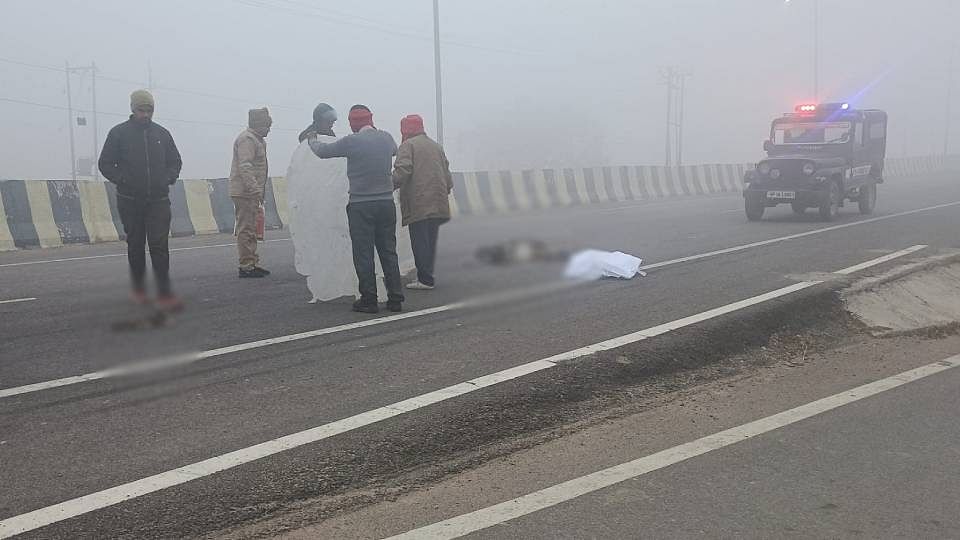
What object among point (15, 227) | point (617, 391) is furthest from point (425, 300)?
point (15, 227)

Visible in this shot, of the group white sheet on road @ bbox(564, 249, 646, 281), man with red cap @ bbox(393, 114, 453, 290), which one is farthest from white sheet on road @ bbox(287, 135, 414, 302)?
white sheet on road @ bbox(564, 249, 646, 281)

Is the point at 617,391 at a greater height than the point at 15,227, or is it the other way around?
the point at 15,227

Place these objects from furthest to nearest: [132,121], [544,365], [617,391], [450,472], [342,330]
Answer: [132,121] < [342,330] < [544,365] < [617,391] < [450,472]

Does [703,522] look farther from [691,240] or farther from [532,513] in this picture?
[691,240]

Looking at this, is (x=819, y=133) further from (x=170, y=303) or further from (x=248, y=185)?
(x=170, y=303)

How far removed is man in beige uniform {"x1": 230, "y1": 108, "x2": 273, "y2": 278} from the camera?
9742mm

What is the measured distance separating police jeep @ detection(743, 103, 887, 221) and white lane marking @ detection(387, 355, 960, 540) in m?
11.6

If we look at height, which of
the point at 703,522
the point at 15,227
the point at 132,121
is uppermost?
the point at 132,121

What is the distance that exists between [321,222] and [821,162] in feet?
39.8

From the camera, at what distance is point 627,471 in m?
4.14

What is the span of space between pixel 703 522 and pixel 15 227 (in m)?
13.1

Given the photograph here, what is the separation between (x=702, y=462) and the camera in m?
4.27

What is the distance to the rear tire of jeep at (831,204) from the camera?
A: 16359 mm

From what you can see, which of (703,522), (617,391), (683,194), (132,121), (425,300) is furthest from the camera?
(683,194)
